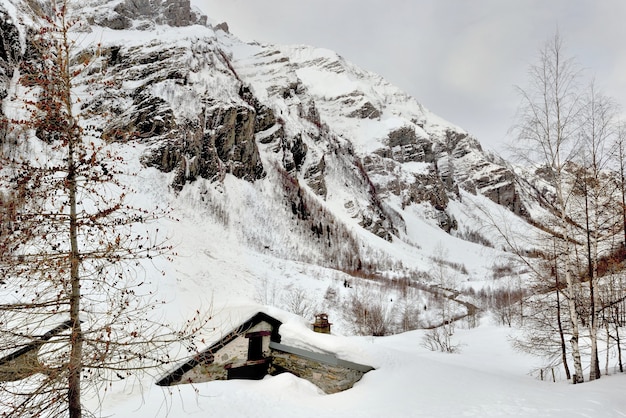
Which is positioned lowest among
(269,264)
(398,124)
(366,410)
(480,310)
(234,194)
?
(480,310)

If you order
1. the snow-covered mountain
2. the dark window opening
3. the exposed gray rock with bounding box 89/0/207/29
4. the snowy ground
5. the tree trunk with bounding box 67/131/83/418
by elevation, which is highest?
the exposed gray rock with bounding box 89/0/207/29

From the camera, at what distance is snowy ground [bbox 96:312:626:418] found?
8.59 meters

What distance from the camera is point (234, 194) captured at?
65.6m

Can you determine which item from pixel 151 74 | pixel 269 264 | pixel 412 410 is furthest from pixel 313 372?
pixel 151 74

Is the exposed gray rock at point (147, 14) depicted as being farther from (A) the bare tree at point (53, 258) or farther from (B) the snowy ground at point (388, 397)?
(B) the snowy ground at point (388, 397)

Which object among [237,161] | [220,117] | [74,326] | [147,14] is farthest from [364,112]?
[74,326]

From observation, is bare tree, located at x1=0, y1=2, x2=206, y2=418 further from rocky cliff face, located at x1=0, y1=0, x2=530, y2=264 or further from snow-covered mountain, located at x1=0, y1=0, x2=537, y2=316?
snow-covered mountain, located at x1=0, y1=0, x2=537, y2=316

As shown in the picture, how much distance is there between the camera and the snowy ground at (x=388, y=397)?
859cm

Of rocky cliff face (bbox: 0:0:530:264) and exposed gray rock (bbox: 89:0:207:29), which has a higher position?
exposed gray rock (bbox: 89:0:207:29)

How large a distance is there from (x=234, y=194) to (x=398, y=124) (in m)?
141

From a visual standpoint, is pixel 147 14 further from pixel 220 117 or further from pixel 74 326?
pixel 74 326

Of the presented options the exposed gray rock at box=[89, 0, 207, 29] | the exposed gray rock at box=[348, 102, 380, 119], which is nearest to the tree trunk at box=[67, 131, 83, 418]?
the exposed gray rock at box=[89, 0, 207, 29]

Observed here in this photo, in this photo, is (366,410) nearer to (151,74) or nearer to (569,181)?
(569,181)

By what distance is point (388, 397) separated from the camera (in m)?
10.1
